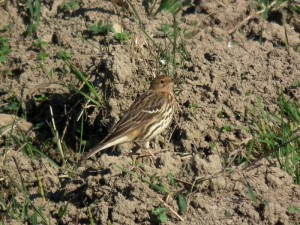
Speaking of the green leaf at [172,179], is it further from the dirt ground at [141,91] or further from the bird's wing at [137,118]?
the bird's wing at [137,118]

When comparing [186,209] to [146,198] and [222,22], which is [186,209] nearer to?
[146,198]

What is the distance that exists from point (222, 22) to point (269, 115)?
2.00 metres

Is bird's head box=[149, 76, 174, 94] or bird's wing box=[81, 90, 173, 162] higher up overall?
bird's head box=[149, 76, 174, 94]

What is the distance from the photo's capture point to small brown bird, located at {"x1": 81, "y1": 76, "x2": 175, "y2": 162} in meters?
8.55

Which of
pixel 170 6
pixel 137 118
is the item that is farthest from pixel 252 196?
pixel 170 6

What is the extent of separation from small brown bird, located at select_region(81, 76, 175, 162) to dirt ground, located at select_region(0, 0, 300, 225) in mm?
139

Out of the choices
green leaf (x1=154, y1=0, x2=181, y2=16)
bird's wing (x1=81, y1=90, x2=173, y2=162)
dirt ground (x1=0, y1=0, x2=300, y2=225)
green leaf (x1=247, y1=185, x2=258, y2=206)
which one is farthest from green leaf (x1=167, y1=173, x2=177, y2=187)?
green leaf (x1=154, y1=0, x2=181, y2=16)

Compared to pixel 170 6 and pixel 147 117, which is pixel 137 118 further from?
pixel 170 6

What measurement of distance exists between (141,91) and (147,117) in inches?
17.6

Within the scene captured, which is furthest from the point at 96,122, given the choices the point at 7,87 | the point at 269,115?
the point at 269,115

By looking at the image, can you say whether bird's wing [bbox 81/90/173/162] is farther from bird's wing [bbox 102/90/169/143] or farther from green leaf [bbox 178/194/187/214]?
green leaf [bbox 178/194/187/214]

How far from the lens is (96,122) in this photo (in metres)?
9.14

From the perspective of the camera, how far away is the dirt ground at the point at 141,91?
7.35m

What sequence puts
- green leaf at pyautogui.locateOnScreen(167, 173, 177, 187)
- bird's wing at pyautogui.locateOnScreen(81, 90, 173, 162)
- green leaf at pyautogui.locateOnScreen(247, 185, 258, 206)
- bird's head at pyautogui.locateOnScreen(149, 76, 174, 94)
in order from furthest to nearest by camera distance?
bird's head at pyautogui.locateOnScreen(149, 76, 174, 94) < bird's wing at pyautogui.locateOnScreen(81, 90, 173, 162) < green leaf at pyautogui.locateOnScreen(167, 173, 177, 187) < green leaf at pyautogui.locateOnScreen(247, 185, 258, 206)
